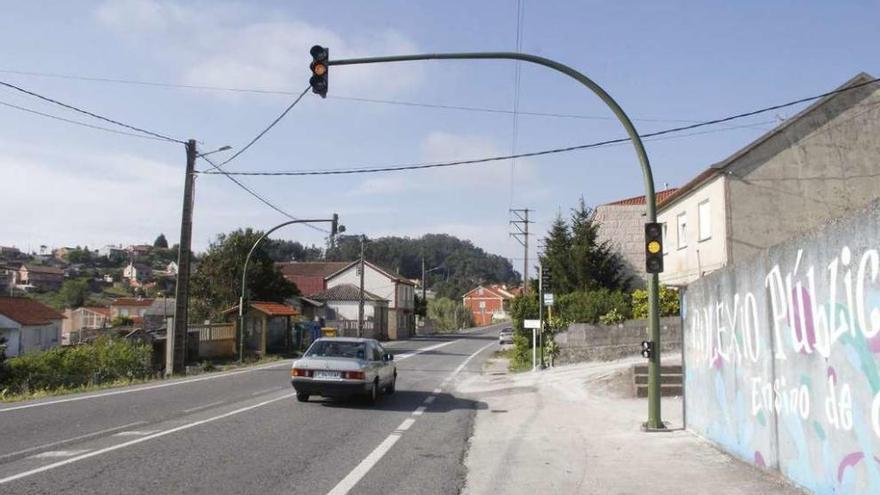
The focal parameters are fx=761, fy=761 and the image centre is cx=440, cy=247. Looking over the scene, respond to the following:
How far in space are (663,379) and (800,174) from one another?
12487 mm

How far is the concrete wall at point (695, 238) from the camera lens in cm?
2541

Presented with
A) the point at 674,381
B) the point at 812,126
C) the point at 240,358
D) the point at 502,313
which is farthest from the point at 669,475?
the point at 502,313

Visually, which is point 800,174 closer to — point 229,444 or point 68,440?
point 229,444

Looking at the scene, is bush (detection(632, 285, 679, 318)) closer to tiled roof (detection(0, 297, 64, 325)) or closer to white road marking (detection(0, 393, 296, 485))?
white road marking (detection(0, 393, 296, 485))

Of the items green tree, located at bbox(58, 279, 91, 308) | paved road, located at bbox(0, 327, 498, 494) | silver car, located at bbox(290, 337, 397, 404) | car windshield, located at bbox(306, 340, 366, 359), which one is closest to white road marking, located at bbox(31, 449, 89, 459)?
paved road, located at bbox(0, 327, 498, 494)

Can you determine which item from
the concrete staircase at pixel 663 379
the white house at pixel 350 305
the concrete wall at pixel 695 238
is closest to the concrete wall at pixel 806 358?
the concrete staircase at pixel 663 379

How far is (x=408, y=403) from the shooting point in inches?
667

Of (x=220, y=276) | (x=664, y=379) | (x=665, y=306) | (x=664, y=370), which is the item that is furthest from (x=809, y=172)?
(x=220, y=276)

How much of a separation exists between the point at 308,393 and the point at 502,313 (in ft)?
486

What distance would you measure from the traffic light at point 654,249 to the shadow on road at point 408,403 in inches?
222

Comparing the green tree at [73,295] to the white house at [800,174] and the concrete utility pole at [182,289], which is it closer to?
the concrete utility pole at [182,289]

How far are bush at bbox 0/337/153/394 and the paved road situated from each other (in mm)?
8920

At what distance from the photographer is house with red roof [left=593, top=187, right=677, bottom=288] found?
40.6 meters

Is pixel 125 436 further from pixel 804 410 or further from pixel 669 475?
pixel 804 410
